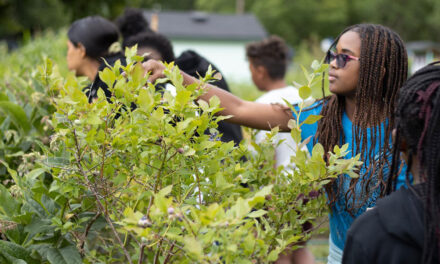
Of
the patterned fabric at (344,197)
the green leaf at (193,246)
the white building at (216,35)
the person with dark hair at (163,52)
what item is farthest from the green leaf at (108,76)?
the white building at (216,35)

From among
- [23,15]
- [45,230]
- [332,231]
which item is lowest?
[23,15]

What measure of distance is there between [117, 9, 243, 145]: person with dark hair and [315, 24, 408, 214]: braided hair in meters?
0.50

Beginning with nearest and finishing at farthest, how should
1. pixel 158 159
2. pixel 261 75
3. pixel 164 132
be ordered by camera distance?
pixel 164 132 → pixel 158 159 → pixel 261 75

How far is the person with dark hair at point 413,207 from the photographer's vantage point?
4.59 feet

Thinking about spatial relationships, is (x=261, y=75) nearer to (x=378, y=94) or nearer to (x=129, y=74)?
(x=378, y=94)

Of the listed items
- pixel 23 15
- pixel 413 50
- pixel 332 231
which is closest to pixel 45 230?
pixel 332 231

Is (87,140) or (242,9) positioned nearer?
(87,140)

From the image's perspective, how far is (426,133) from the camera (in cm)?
146

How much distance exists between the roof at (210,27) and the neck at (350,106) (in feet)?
101

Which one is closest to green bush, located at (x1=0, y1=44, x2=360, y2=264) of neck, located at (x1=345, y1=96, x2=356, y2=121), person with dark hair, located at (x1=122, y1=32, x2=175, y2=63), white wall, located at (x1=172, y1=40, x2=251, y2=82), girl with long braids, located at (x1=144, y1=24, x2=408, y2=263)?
girl with long braids, located at (x1=144, y1=24, x2=408, y2=263)

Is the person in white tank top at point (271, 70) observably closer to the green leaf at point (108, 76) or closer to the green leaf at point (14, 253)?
the green leaf at point (14, 253)

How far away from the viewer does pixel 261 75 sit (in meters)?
5.03

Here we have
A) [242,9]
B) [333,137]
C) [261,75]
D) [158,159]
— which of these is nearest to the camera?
[158,159]

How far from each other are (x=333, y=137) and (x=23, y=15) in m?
27.3
